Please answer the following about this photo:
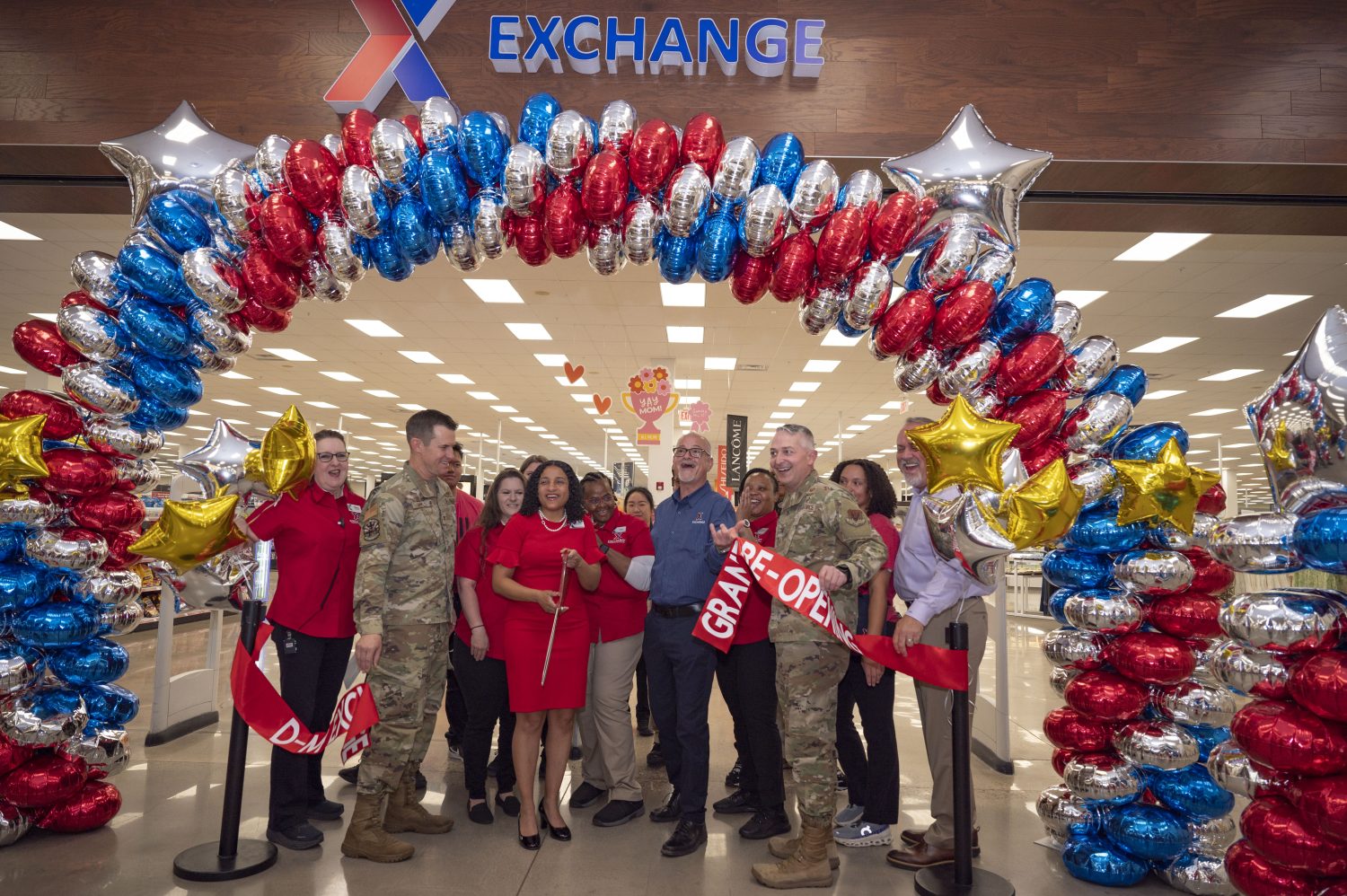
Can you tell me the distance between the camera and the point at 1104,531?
2758 millimetres

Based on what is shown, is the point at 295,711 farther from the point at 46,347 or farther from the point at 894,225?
the point at 894,225

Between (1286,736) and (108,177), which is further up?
(108,177)

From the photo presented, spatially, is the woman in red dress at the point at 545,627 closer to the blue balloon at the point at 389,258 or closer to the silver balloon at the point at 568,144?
the blue balloon at the point at 389,258

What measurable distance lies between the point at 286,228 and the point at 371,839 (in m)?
2.19

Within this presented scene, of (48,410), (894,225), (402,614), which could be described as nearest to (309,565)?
(402,614)

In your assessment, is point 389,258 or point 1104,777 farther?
point 389,258

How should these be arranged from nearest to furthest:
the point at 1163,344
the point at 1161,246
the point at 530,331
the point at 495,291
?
the point at 1161,246
the point at 495,291
the point at 1163,344
the point at 530,331

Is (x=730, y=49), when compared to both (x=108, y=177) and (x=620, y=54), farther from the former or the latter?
(x=108, y=177)

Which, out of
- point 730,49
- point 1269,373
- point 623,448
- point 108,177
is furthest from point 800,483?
point 623,448

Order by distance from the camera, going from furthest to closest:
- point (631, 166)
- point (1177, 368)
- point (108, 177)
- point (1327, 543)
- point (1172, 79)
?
1. point (1177, 368)
2. point (108, 177)
3. point (1172, 79)
4. point (631, 166)
5. point (1327, 543)

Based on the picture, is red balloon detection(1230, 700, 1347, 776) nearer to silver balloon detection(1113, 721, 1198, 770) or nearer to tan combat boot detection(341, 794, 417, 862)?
silver balloon detection(1113, 721, 1198, 770)

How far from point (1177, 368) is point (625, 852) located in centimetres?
1068

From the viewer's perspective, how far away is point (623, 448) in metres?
24.7

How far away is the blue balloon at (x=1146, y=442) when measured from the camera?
283 centimetres
